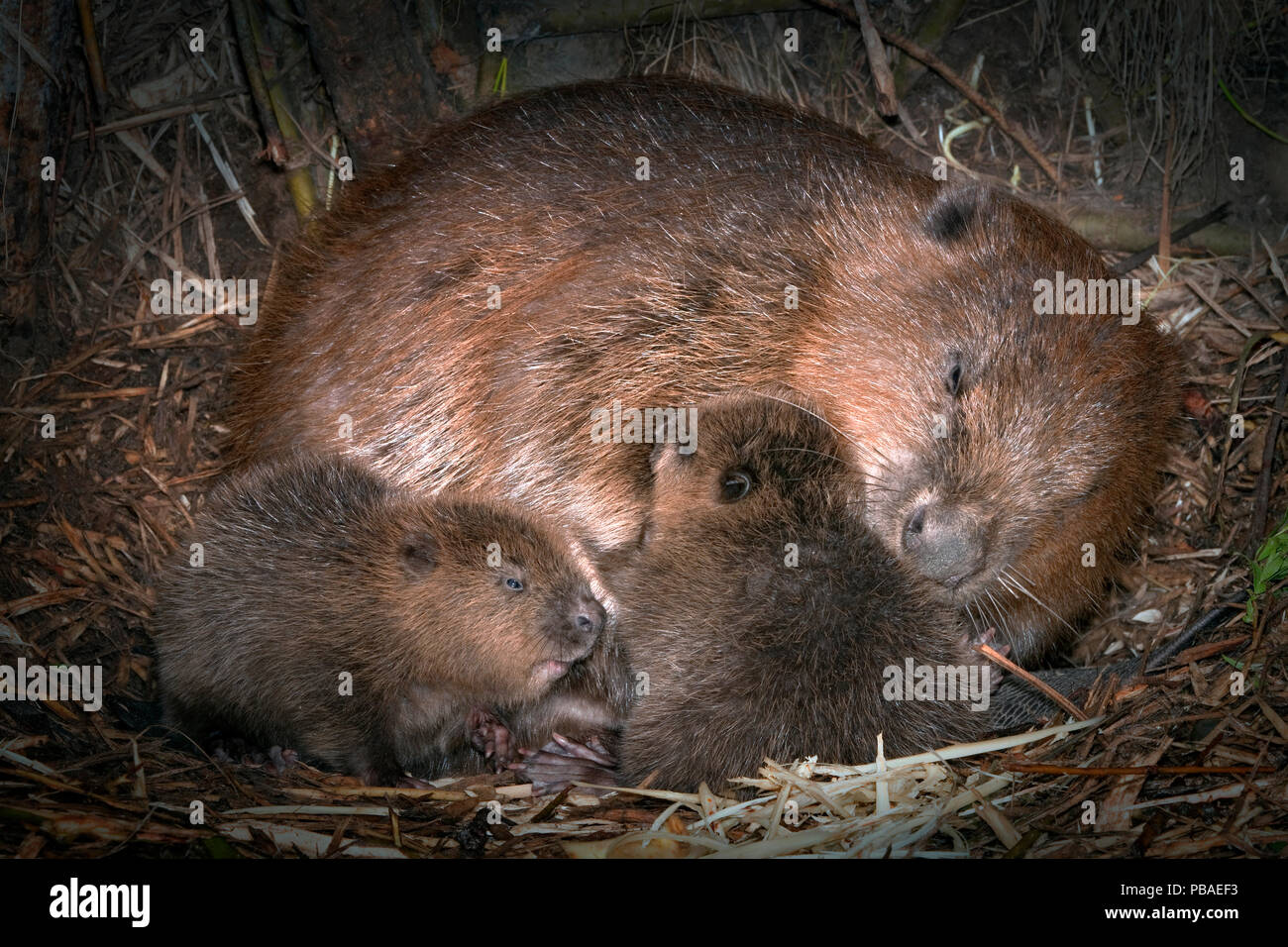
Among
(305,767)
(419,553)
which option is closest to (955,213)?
(419,553)

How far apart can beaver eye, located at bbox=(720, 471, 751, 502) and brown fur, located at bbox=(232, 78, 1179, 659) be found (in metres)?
0.38

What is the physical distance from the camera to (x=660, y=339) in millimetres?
4285

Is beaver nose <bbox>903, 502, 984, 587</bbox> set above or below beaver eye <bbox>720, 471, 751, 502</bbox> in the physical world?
below

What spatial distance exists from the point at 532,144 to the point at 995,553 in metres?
2.35

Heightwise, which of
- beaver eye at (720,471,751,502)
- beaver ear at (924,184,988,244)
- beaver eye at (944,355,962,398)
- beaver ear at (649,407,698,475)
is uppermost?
beaver ear at (924,184,988,244)

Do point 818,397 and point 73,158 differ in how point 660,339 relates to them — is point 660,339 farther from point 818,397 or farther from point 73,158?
point 73,158

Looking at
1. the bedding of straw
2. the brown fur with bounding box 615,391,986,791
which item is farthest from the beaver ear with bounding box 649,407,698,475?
the bedding of straw

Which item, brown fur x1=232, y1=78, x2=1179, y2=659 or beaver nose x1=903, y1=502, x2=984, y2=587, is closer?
beaver nose x1=903, y1=502, x2=984, y2=587

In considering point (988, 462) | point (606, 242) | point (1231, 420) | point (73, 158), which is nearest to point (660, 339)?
point (606, 242)

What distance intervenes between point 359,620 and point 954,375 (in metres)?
2.24

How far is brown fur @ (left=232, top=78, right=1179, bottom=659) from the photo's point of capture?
4.05 m

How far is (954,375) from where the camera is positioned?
4.05 meters

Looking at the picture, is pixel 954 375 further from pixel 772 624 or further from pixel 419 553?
pixel 419 553

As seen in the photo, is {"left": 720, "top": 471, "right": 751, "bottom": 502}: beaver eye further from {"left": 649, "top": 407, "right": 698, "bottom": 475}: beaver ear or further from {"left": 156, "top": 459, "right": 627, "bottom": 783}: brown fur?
{"left": 156, "top": 459, "right": 627, "bottom": 783}: brown fur
